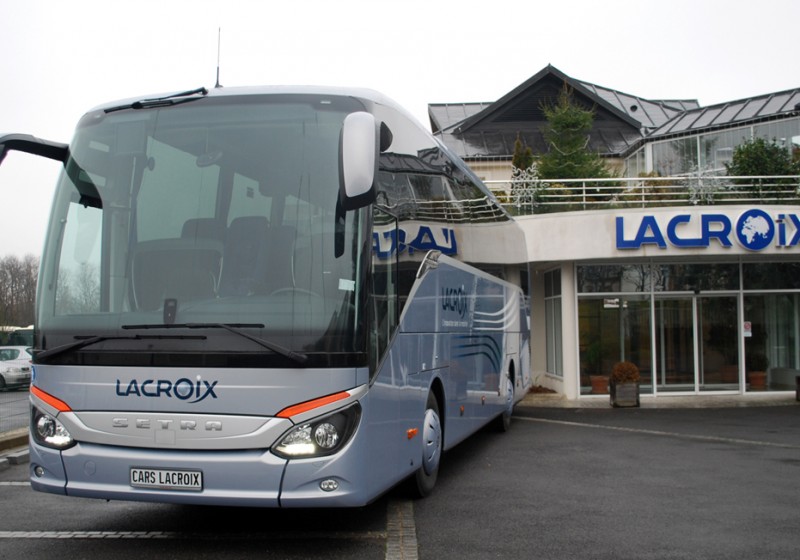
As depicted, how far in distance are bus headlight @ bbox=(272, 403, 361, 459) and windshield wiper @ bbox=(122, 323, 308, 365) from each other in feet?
1.45

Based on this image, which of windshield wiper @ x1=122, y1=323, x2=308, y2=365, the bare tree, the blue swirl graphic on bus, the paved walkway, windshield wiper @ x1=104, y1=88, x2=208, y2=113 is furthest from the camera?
the bare tree

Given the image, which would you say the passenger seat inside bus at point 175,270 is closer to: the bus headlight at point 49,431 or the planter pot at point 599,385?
the bus headlight at point 49,431

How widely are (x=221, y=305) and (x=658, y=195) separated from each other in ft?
55.1

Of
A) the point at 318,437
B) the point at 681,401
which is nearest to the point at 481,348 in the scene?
the point at 318,437

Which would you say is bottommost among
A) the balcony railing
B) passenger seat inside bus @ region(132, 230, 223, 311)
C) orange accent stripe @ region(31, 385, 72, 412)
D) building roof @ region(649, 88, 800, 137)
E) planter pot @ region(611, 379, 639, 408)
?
planter pot @ region(611, 379, 639, 408)

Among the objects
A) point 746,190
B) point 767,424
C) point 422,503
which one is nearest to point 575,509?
point 422,503

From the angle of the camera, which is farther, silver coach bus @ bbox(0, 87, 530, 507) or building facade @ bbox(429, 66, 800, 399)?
building facade @ bbox(429, 66, 800, 399)

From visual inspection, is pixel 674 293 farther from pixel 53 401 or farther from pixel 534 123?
pixel 534 123

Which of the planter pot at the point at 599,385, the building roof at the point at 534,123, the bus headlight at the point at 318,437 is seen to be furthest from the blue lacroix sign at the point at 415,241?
the building roof at the point at 534,123

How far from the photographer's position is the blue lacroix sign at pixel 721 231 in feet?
62.9

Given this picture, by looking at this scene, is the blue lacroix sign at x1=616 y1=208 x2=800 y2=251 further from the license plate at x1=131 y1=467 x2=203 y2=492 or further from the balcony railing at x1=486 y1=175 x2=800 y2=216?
the license plate at x1=131 y1=467 x2=203 y2=492

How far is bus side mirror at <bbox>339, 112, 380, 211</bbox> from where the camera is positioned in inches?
209

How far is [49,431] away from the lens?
6.04 m

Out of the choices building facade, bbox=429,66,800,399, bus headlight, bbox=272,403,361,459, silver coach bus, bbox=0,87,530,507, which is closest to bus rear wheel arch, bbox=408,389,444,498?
silver coach bus, bbox=0,87,530,507
